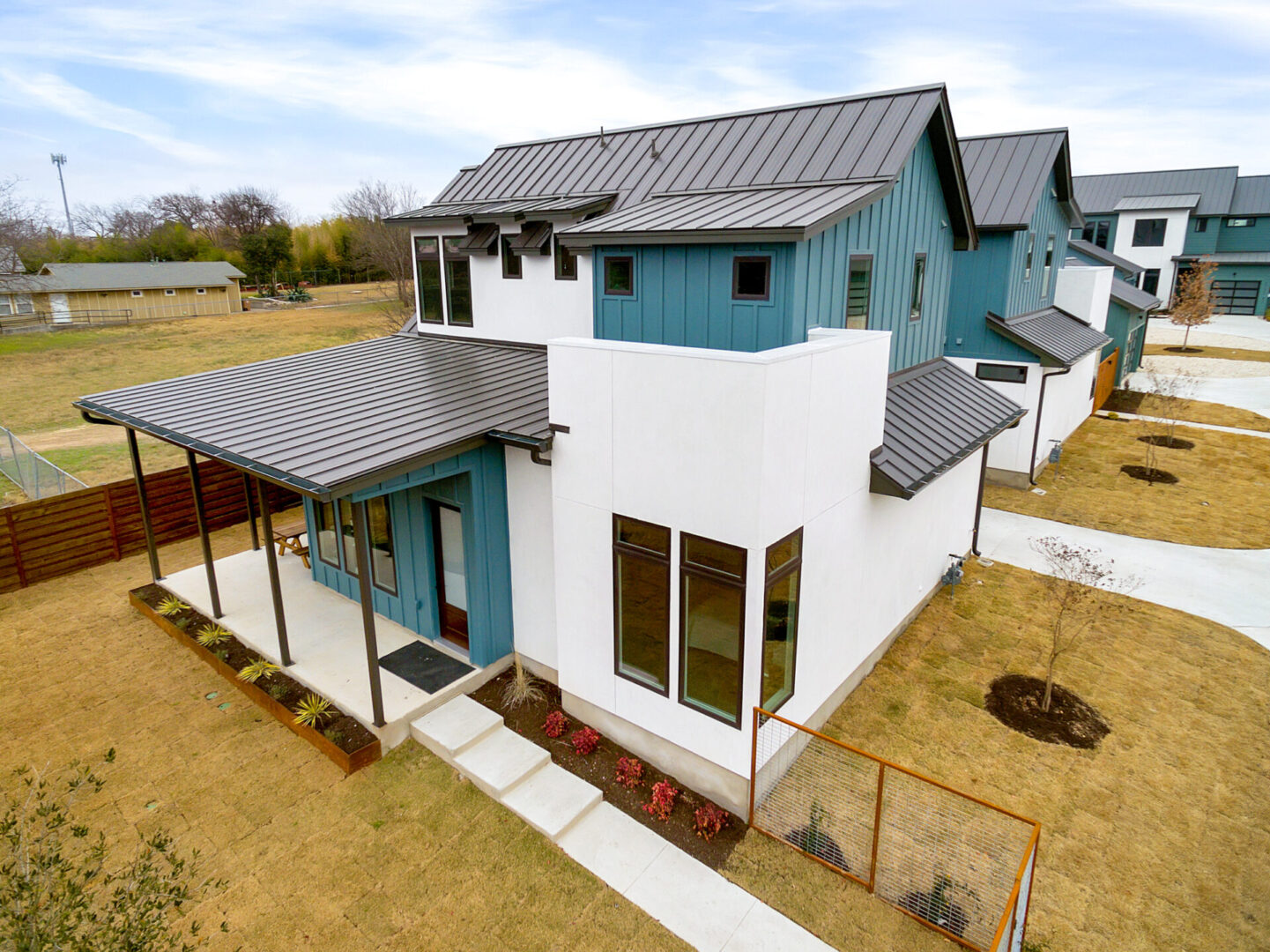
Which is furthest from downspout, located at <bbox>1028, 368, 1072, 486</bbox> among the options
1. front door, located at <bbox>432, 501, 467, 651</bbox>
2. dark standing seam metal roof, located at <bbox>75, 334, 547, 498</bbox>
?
front door, located at <bbox>432, 501, 467, 651</bbox>

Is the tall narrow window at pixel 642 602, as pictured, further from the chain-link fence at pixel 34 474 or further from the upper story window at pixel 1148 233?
the upper story window at pixel 1148 233

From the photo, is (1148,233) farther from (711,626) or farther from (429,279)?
(711,626)

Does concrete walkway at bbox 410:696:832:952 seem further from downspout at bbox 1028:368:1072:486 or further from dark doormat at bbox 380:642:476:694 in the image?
downspout at bbox 1028:368:1072:486

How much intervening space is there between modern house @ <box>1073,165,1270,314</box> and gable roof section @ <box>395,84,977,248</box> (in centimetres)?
4005

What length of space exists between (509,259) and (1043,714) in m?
10.5

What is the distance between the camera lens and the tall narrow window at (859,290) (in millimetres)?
9180

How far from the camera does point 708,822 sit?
6.90 m

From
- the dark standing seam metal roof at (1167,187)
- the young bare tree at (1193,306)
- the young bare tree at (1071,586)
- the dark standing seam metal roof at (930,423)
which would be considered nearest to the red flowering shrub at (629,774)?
the dark standing seam metal roof at (930,423)

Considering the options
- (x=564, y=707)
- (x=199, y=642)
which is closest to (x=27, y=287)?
(x=199, y=642)

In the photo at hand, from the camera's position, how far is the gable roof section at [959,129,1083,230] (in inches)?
597

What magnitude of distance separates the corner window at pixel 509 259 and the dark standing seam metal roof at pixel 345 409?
50.1 inches

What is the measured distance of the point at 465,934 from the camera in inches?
234

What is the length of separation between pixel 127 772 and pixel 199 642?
2.42 metres

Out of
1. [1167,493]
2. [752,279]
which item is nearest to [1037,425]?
[1167,493]
